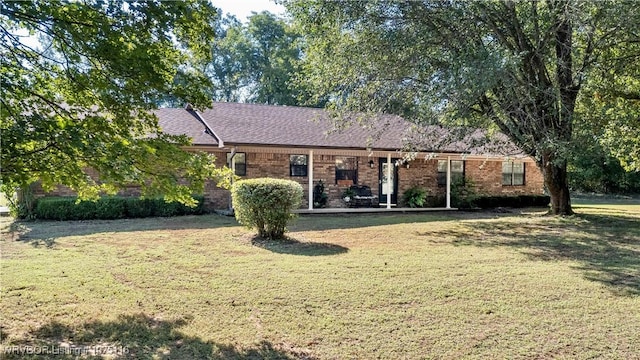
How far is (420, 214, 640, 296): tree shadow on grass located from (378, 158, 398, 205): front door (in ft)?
15.5

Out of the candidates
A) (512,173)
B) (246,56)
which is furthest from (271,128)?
(246,56)

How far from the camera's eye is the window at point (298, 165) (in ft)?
52.4

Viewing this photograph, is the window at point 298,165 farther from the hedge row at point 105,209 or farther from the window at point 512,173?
the window at point 512,173

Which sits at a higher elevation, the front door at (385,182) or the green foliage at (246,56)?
the green foliage at (246,56)

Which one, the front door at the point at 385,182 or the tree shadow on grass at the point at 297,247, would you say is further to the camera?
the front door at the point at 385,182

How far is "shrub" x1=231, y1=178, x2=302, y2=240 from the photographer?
897 centimetres

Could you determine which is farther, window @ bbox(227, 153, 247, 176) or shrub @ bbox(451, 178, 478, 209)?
shrub @ bbox(451, 178, 478, 209)

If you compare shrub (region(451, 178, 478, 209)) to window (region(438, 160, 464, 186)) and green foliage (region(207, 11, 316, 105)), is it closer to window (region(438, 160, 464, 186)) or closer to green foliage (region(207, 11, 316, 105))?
window (region(438, 160, 464, 186))

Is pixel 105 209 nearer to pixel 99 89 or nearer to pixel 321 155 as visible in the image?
pixel 321 155

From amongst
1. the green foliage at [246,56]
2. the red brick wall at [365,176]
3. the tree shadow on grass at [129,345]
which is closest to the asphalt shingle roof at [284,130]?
the red brick wall at [365,176]

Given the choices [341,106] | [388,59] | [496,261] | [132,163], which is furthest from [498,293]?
[341,106]

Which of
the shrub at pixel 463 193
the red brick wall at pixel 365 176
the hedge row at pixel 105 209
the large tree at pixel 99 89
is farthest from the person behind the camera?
the shrub at pixel 463 193

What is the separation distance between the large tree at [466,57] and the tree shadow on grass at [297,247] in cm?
443

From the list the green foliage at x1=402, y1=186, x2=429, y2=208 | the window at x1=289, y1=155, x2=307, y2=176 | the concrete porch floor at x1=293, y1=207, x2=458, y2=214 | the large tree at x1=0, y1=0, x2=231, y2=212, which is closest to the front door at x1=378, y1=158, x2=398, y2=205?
the green foliage at x1=402, y1=186, x2=429, y2=208
